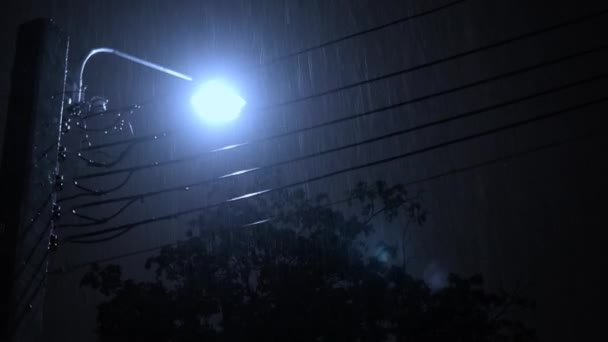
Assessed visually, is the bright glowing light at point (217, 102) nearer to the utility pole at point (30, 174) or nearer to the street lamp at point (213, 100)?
the street lamp at point (213, 100)

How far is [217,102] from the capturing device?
8172 millimetres

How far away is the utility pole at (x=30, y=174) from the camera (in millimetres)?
6281

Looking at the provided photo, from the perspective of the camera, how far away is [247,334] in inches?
459

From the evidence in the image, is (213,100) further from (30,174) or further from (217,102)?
(30,174)

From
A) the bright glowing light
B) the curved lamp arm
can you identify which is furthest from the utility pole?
the bright glowing light

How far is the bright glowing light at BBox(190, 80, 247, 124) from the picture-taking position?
8.12 m

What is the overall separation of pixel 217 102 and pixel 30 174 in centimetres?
240

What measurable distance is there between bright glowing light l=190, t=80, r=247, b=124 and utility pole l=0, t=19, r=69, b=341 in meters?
1.56

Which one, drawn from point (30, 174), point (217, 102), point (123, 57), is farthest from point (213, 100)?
point (30, 174)

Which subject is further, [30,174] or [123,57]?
[123,57]

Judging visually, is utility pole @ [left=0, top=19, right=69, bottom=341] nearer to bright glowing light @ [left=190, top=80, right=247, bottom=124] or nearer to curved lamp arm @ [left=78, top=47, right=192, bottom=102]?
curved lamp arm @ [left=78, top=47, right=192, bottom=102]

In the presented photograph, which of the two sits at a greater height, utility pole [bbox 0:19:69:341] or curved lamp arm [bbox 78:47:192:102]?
curved lamp arm [bbox 78:47:192:102]

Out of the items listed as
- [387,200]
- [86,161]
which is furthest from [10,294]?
[387,200]

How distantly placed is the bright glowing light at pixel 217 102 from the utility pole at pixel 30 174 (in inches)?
61.5
